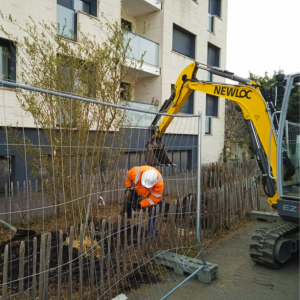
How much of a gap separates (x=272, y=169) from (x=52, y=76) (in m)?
3.73

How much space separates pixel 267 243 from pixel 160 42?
12.1 meters

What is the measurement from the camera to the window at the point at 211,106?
59.0 ft

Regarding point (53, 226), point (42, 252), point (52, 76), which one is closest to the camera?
point (42, 252)

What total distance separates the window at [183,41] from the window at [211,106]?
2957mm

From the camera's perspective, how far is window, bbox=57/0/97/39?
9.66 metres

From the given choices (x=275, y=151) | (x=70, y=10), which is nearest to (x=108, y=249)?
(x=275, y=151)

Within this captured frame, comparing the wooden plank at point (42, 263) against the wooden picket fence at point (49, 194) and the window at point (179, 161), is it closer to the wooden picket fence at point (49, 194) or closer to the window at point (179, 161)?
the wooden picket fence at point (49, 194)

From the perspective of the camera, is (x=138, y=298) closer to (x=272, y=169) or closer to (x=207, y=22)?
(x=272, y=169)

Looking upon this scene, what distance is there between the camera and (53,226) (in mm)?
Answer: 5180

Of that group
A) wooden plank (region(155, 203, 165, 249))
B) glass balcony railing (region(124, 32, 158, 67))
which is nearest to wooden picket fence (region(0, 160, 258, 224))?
wooden plank (region(155, 203, 165, 249))

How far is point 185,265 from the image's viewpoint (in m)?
3.90

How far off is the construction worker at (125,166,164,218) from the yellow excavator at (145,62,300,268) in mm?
730

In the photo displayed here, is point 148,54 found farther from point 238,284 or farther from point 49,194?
point 238,284

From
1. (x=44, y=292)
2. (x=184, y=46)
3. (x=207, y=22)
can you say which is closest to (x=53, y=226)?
(x=44, y=292)
